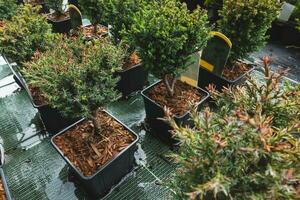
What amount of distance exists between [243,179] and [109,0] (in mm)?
2486

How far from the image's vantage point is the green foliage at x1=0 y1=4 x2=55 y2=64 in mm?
2723

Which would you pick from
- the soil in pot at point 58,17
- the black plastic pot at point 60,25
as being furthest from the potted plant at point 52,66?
the soil in pot at point 58,17

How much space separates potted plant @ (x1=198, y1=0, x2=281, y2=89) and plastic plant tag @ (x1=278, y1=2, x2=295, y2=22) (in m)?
1.22

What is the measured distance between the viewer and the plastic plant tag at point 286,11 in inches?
147

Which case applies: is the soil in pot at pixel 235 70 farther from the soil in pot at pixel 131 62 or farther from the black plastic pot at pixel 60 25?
the black plastic pot at pixel 60 25

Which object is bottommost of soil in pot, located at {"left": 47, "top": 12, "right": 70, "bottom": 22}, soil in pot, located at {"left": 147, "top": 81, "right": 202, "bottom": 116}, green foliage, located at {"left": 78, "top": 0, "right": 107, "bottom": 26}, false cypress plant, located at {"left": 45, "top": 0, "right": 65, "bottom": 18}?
soil in pot, located at {"left": 147, "top": 81, "right": 202, "bottom": 116}

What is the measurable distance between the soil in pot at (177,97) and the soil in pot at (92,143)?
1.64ft

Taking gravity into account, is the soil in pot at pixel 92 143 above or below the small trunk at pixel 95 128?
below

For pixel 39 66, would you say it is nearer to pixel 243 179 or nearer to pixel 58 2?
pixel 243 179

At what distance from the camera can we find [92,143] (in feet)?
7.56

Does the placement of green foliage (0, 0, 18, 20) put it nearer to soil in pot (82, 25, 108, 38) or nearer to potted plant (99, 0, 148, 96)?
soil in pot (82, 25, 108, 38)

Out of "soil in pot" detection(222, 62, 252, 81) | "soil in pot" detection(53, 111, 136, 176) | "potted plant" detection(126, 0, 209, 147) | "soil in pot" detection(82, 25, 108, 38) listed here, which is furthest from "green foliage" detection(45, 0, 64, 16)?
"soil in pot" detection(222, 62, 252, 81)

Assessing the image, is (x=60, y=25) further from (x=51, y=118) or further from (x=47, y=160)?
(x=47, y=160)

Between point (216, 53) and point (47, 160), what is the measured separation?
2.07 meters
